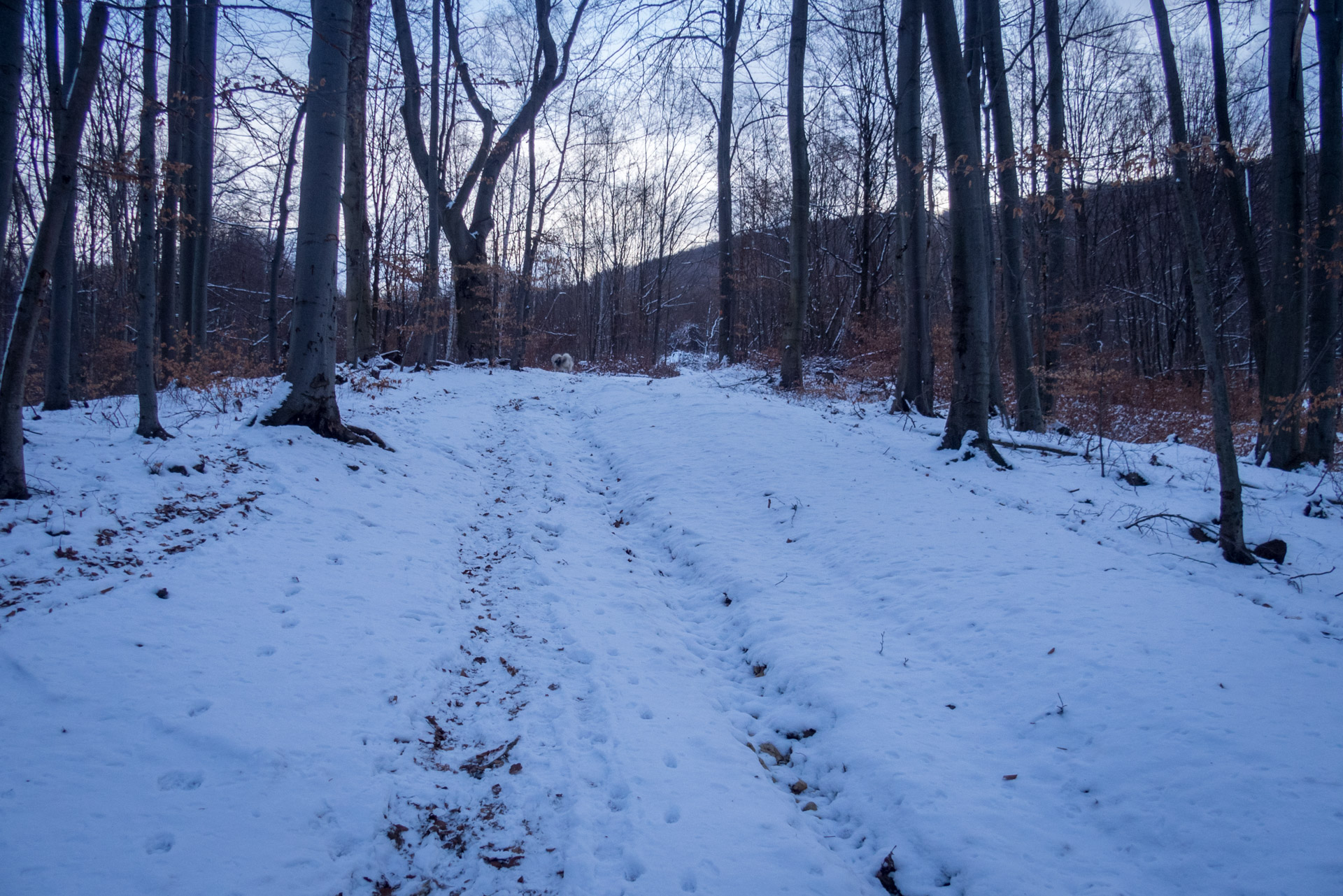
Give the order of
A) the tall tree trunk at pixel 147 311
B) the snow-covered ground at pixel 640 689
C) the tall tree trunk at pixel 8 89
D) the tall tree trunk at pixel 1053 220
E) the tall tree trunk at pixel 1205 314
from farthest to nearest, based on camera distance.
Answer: the tall tree trunk at pixel 1053 220 < the tall tree trunk at pixel 147 311 < the tall tree trunk at pixel 1205 314 < the tall tree trunk at pixel 8 89 < the snow-covered ground at pixel 640 689

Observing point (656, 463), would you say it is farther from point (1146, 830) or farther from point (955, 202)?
point (1146, 830)

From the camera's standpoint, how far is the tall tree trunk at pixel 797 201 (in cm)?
1278

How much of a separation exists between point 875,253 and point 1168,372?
978 cm

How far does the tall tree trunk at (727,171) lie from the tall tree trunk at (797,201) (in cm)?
419

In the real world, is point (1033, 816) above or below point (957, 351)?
below

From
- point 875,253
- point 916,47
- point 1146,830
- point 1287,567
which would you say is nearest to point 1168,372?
point 875,253

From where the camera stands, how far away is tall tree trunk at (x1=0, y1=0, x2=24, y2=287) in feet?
12.7

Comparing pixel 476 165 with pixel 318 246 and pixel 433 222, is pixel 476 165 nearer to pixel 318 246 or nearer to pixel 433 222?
pixel 433 222

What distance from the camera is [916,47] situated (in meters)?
9.34

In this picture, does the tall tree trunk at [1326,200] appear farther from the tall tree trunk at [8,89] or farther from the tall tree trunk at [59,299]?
the tall tree trunk at [59,299]

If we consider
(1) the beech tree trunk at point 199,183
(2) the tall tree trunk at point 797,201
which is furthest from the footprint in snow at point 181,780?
(2) the tall tree trunk at point 797,201

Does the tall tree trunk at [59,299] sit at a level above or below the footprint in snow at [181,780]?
above

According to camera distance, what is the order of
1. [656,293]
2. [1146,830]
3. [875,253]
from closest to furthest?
[1146,830] < [875,253] < [656,293]

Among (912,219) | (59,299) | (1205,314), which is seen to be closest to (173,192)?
(59,299)
